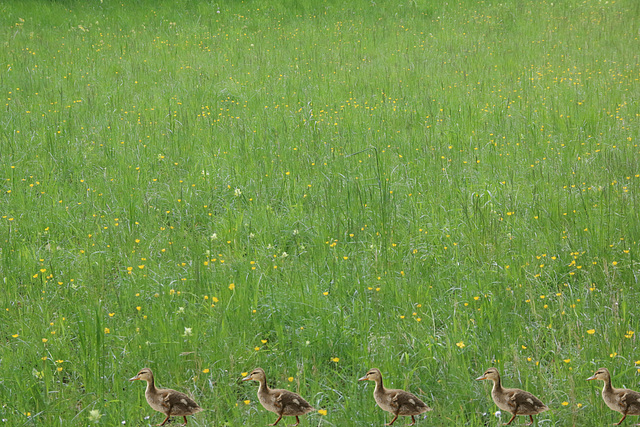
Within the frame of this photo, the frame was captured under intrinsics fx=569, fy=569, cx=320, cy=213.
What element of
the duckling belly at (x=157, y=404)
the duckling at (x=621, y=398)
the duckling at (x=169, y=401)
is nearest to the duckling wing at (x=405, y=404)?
the duckling at (x=621, y=398)

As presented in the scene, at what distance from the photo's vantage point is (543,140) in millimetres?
5906

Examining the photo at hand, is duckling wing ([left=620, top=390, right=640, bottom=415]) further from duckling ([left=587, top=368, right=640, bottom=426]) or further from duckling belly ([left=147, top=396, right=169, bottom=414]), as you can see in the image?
duckling belly ([left=147, top=396, right=169, bottom=414])

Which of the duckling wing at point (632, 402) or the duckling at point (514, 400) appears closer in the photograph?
the duckling wing at point (632, 402)

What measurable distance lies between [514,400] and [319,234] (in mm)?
2217

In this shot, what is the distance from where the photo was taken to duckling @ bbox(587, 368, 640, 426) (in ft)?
6.73

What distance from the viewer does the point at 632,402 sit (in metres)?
2.05

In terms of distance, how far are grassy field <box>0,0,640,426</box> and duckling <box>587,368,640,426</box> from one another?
0.26 m

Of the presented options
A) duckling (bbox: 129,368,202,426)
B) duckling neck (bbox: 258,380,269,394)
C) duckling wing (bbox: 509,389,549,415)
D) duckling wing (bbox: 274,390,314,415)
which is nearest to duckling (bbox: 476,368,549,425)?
duckling wing (bbox: 509,389,549,415)

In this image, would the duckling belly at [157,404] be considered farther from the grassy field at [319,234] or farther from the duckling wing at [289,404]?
the duckling wing at [289,404]

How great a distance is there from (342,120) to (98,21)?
8.51 metres

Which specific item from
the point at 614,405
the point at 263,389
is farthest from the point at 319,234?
the point at 614,405

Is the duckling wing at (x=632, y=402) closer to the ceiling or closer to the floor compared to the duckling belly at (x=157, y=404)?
closer to the ceiling

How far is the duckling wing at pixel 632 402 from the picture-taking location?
2.05m

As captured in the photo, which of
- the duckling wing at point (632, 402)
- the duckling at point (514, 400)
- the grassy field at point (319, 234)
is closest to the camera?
the duckling wing at point (632, 402)
